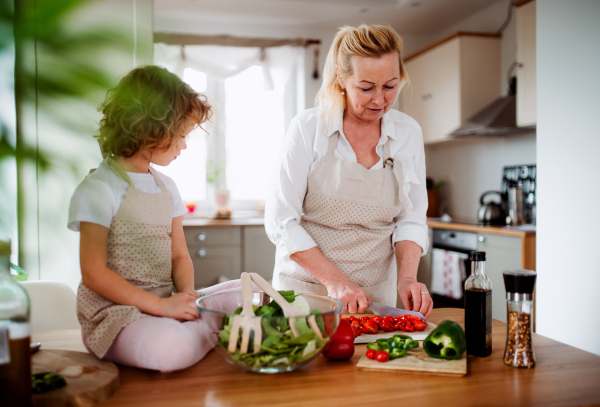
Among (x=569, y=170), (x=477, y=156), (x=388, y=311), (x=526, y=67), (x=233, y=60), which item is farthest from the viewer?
(x=233, y=60)

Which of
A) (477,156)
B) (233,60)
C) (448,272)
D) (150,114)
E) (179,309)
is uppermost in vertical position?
(233,60)

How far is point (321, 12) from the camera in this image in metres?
3.80

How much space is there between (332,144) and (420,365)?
0.75m

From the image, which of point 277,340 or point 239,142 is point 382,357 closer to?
point 277,340

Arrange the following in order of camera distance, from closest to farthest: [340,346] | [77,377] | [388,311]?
[77,377], [340,346], [388,311]

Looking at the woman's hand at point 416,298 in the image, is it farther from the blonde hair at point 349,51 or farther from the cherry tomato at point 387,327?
the blonde hair at point 349,51

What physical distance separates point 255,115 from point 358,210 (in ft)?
10.1

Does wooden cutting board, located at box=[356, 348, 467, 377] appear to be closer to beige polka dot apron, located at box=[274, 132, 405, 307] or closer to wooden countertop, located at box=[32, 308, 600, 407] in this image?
wooden countertop, located at box=[32, 308, 600, 407]

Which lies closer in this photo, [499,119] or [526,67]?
[526,67]

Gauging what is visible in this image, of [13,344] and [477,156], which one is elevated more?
[477,156]

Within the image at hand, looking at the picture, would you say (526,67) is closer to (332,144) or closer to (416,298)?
(332,144)

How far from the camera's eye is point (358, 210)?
1328 mm

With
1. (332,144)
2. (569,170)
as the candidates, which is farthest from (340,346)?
(569,170)

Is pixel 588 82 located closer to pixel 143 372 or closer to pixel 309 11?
pixel 143 372
